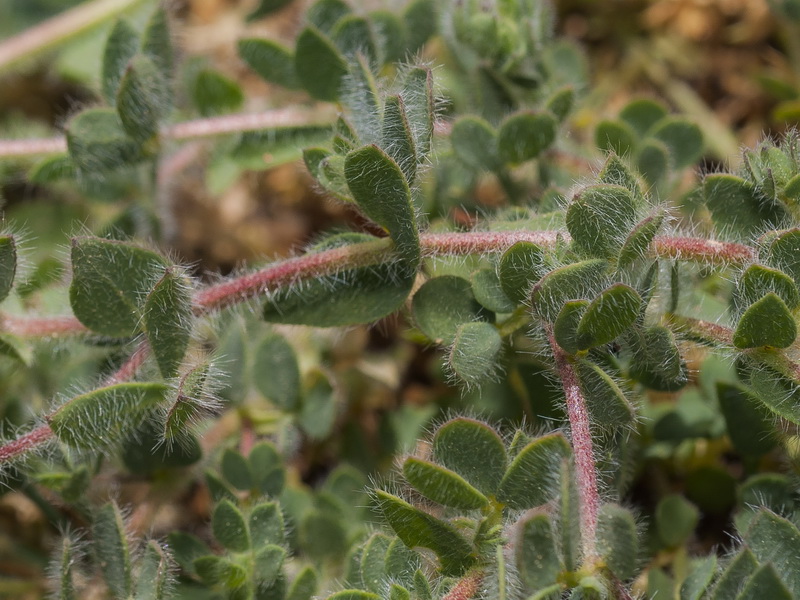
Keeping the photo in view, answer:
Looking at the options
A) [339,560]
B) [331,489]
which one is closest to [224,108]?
[331,489]

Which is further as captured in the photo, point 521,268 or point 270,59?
point 270,59

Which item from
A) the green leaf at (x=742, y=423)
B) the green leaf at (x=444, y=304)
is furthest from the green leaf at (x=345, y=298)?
the green leaf at (x=742, y=423)

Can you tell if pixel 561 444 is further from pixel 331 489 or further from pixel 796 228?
pixel 331 489

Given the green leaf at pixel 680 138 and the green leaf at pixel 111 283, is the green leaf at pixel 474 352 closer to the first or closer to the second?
the green leaf at pixel 111 283

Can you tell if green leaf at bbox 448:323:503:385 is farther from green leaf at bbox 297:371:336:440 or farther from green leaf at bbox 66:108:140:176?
green leaf at bbox 66:108:140:176

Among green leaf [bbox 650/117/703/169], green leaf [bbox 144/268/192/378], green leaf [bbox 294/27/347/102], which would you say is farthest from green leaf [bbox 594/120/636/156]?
green leaf [bbox 144/268/192/378]

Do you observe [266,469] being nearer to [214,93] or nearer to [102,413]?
[102,413]

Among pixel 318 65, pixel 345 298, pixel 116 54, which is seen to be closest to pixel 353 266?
pixel 345 298
